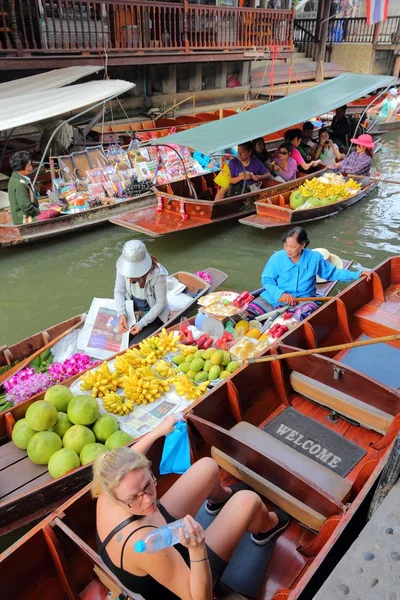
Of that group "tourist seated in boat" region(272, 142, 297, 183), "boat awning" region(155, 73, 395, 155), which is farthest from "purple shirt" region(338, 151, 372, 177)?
"tourist seated in boat" region(272, 142, 297, 183)

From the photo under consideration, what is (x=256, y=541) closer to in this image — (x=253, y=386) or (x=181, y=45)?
(x=253, y=386)

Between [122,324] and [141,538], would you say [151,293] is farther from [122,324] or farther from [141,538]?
[141,538]

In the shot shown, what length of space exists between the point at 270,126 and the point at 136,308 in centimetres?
Answer: 535

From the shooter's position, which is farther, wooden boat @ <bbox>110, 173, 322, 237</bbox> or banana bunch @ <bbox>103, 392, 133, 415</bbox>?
wooden boat @ <bbox>110, 173, 322, 237</bbox>

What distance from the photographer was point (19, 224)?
7.28 m

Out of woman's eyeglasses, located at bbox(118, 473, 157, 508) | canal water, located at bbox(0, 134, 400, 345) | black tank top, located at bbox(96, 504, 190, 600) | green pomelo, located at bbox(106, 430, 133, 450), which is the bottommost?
canal water, located at bbox(0, 134, 400, 345)

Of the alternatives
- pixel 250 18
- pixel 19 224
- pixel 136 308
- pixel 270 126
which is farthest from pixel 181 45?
pixel 136 308

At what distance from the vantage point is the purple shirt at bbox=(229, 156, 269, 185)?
8.48 metres

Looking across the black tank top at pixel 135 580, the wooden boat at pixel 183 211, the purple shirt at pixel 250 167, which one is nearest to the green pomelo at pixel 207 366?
the black tank top at pixel 135 580

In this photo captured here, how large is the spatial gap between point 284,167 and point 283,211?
1.69 m

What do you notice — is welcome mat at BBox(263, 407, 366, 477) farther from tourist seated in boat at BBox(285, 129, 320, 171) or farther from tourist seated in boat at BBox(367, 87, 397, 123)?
tourist seated in boat at BBox(367, 87, 397, 123)

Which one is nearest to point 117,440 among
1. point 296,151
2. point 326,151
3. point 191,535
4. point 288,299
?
point 191,535

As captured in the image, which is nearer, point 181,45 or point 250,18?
point 181,45

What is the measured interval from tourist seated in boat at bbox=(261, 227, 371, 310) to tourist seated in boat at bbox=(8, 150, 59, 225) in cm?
439
